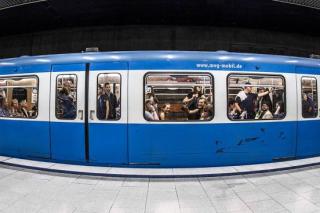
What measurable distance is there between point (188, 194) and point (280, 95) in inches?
135

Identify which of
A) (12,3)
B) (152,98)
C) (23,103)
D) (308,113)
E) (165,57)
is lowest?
(308,113)

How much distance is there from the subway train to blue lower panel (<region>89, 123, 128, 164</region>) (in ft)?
0.08

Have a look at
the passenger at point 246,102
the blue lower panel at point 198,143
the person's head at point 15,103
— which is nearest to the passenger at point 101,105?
the blue lower panel at point 198,143

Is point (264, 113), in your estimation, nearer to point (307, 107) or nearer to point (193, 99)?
point (307, 107)

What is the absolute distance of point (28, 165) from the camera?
5359 millimetres

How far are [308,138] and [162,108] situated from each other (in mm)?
3924

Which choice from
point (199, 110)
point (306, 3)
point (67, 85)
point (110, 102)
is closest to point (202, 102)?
point (199, 110)

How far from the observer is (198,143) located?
5.23 m

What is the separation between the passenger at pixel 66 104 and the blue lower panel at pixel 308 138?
221 inches

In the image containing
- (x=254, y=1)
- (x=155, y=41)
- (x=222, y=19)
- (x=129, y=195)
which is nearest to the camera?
(x=129, y=195)

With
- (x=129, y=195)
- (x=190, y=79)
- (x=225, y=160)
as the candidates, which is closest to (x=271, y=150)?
(x=225, y=160)

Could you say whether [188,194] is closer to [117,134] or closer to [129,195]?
[129,195]

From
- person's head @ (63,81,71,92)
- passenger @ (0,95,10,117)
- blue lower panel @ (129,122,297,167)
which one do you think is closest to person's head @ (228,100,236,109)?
blue lower panel @ (129,122,297,167)

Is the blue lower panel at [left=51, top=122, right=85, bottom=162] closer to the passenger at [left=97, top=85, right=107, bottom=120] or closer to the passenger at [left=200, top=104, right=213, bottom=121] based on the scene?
the passenger at [left=97, top=85, right=107, bottom=120]
